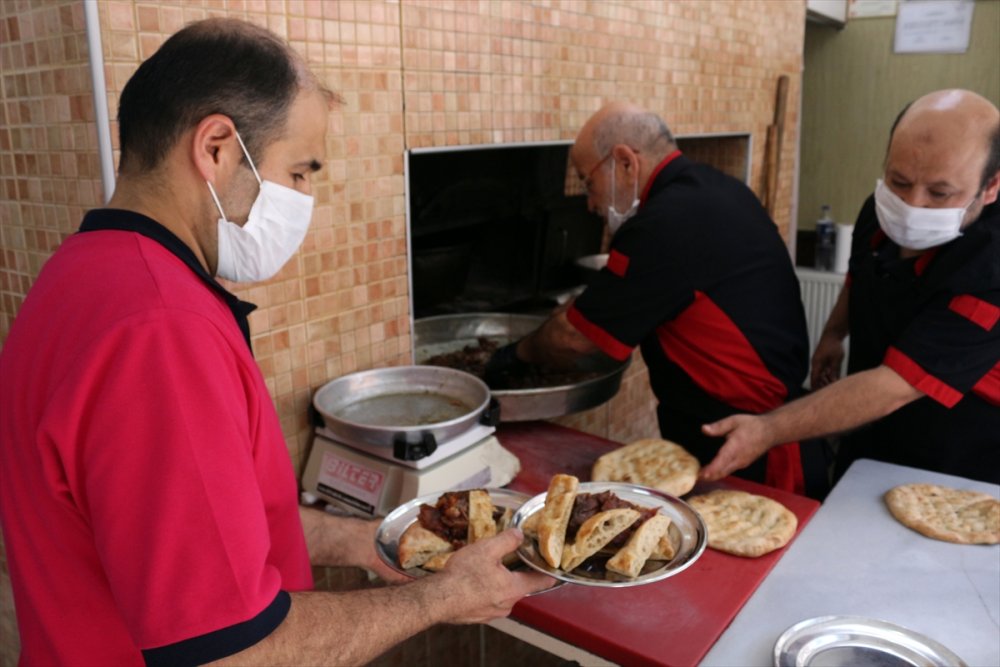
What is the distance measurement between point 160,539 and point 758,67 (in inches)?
147

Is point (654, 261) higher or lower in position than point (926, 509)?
higher

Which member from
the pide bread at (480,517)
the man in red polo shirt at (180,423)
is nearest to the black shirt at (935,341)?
the pide bread at (480,517)

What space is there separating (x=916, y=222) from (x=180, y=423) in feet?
6.34

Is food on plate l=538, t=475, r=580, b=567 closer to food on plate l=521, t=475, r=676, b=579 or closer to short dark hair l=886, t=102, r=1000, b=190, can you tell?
food on plate l=521, t=475, r=676, b=579

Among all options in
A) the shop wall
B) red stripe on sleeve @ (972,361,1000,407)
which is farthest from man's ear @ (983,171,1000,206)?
the shop wall

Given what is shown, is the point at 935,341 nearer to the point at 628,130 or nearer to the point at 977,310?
the point at 977,310

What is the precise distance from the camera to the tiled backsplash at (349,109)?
1.58 meters

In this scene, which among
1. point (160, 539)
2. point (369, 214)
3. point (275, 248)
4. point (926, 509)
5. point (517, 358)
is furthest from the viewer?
point (517, 358)

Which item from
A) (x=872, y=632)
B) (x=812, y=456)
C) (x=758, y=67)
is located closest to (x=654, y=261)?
(x=812, y=456)

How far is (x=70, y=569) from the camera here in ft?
3.30

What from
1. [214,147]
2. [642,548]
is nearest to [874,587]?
[642,548]

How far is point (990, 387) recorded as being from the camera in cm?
213

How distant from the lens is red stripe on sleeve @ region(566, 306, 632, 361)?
7.28 ft

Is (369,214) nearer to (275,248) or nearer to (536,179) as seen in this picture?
(275,248)
